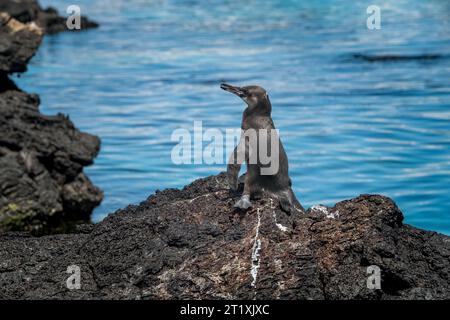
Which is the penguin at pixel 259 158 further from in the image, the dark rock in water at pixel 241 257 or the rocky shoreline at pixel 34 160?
the rocky shoreline at pixel 34 160

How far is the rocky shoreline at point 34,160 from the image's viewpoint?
1185cm

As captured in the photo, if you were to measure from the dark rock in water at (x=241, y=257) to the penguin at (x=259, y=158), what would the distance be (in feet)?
0.82

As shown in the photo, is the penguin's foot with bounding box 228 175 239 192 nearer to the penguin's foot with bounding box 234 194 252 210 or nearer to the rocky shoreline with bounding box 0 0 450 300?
the rocky shoreline with bounding box 0 0 450 300

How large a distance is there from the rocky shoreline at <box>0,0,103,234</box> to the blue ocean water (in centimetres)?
71

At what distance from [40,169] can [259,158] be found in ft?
19.1

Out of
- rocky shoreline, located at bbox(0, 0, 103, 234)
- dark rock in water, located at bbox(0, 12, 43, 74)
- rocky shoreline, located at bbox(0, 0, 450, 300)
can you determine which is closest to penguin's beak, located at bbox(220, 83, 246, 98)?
rocky shoreline, located at bbox(0, 0, 450, 300)

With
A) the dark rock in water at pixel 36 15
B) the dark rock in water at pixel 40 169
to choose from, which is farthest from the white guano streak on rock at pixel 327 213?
the dark rock in water at pixel 36 15

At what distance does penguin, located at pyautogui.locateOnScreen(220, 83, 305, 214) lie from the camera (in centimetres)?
688

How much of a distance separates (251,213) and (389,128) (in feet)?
40.3

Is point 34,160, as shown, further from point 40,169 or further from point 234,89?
point 234,89

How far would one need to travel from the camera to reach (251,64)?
25.9 m

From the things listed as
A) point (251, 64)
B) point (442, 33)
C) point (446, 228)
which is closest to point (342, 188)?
point (446, 228)

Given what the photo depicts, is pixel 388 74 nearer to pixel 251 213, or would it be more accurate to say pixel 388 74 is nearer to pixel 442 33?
pixel 442 33

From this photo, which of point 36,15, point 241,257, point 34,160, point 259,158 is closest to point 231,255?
point 241,257
